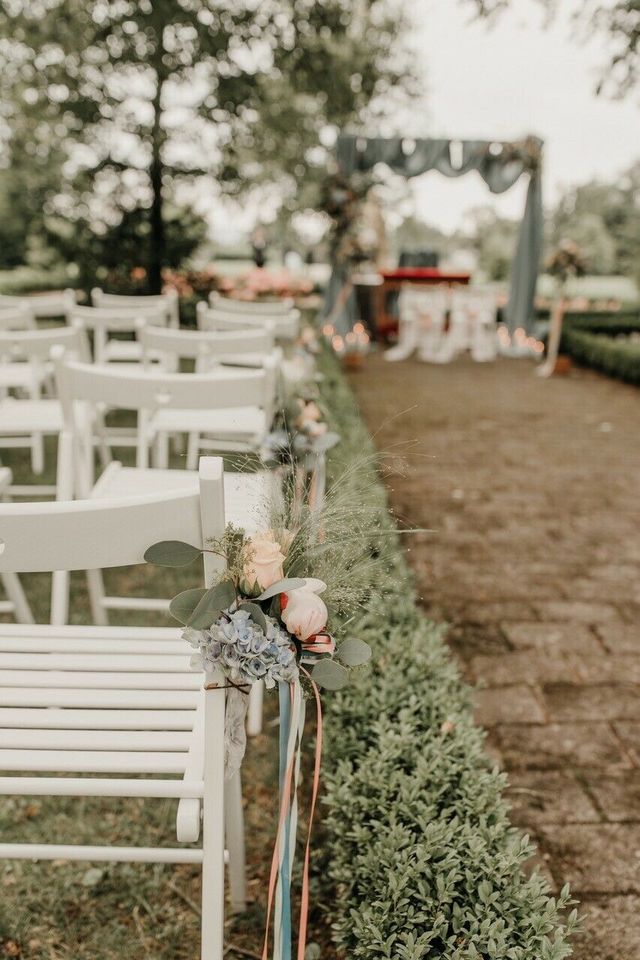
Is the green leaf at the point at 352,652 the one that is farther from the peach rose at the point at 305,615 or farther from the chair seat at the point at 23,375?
the chair seat at the point at 23,375

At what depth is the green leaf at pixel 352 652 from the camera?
47.4 inches

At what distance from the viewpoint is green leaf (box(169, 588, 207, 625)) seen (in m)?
1.11

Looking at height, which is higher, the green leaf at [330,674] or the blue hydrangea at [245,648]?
the blue hydrangea at [245,648]

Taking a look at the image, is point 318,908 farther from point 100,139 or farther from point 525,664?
point 100,139

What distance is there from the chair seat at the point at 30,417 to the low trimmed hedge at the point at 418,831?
193 cm

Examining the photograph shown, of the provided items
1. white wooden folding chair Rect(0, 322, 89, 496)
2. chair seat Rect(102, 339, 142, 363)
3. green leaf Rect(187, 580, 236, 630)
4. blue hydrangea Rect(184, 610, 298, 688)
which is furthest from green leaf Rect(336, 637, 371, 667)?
chair seat Rect(102, 339, 142, 363)

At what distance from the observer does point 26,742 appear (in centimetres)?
137

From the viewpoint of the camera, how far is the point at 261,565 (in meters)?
1.11

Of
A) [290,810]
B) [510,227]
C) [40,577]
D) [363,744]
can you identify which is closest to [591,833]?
[363,744]

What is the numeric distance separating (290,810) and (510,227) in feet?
92.9

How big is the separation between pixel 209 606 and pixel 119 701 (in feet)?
1.68

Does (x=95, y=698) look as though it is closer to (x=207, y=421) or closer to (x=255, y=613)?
(x=255, y=613)

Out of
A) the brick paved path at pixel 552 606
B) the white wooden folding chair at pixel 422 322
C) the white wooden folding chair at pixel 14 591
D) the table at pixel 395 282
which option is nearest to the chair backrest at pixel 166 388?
the white wooden folding chair at pixel 14 591

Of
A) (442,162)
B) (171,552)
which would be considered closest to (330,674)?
(171,552)
